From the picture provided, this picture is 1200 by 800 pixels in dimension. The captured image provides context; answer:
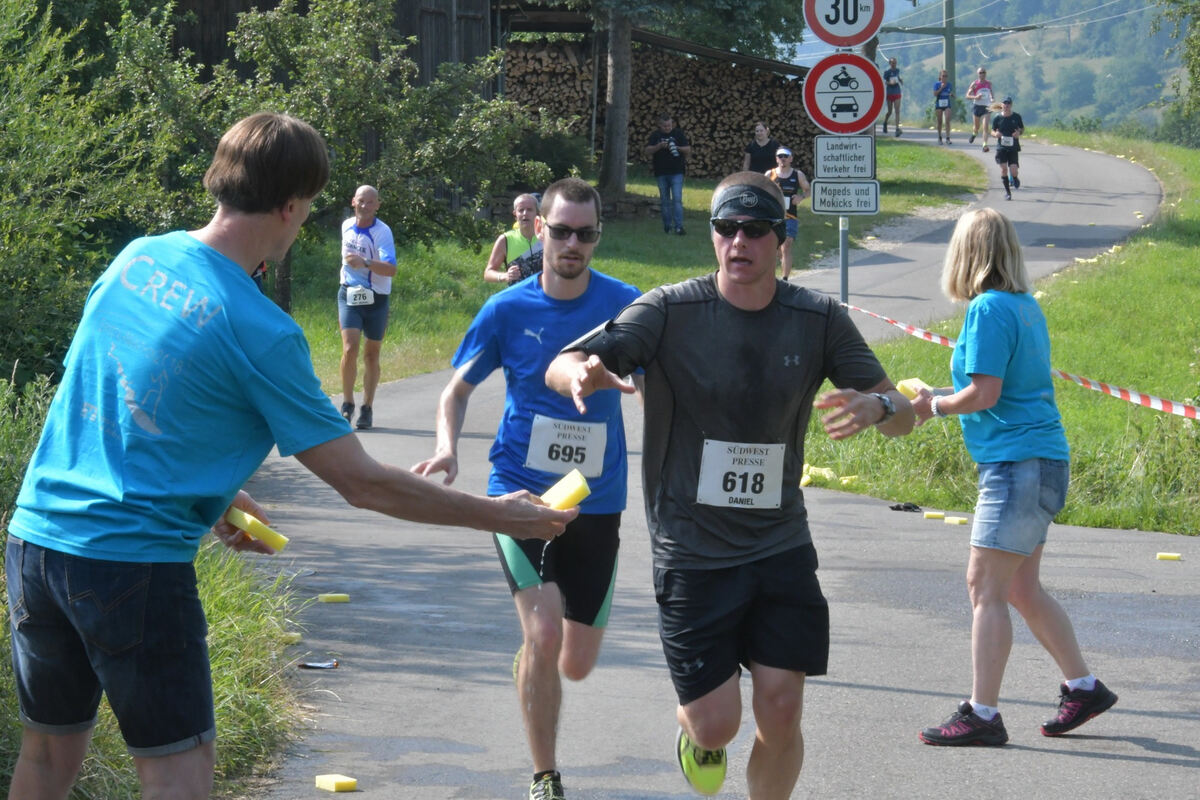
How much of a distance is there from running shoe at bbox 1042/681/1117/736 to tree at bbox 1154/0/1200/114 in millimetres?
23349

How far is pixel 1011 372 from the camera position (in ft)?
19.5

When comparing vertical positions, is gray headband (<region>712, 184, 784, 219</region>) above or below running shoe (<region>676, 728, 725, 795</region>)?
above

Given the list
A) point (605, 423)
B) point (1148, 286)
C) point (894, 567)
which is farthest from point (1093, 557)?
point (1148, 286)

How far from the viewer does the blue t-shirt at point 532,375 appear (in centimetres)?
554

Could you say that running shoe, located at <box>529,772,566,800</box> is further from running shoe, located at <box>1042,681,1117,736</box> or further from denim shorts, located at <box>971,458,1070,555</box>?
running shoe, located at <box>1042,681,1117,736</box>

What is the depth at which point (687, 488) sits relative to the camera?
14.9ft

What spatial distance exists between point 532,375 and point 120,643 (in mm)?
2495

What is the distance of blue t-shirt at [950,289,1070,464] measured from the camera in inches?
231

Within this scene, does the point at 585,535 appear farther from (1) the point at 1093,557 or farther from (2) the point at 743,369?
(1) the point at 1093,557

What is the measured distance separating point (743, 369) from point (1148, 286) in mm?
18362

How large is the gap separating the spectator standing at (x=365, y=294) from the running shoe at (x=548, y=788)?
8.62 m

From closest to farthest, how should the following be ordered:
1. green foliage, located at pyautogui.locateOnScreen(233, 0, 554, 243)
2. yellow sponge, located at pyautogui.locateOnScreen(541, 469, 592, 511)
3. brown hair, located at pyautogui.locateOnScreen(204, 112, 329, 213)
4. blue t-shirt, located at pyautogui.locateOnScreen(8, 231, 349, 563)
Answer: blue t-shirt, located at pyautogui.locateOnScreen(8, 231, 349, 563)
brown hair, located at pyautogui.locateOnScreen(204, 112, 329, 213)
yellow sponge, located at pyautogui.locateOnScreen(541, 469, 592, 511)
green foliage, located at pyautogui.locateOnScreen(233, 0, 554, 243)

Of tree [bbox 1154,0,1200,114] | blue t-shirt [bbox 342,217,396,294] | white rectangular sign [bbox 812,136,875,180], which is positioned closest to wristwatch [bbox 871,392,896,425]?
white rectangular sign [bbox 812,136,875,180]

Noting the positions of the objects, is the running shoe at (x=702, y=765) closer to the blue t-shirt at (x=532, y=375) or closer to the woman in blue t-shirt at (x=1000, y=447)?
the blue t-shirt at (x=532, y=375)
